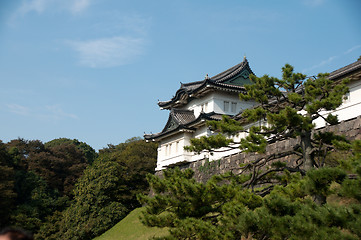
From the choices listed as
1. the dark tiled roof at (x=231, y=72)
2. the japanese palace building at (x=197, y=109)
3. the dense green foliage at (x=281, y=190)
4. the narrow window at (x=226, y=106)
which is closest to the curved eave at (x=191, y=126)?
the japanese palace building at (x=197, y=109)

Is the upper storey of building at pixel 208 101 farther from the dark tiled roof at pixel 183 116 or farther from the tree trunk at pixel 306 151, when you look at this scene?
the tree trunk at pixel 306 151

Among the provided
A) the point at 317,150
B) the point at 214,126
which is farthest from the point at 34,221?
the point at 317,150

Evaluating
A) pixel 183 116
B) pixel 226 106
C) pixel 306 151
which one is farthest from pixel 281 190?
pixel 183 116

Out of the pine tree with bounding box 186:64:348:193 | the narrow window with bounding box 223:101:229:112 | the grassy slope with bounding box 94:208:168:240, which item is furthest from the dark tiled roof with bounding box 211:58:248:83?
the pine tree with bounding box 186:64:348:193

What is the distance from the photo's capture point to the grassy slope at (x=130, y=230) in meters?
20.9

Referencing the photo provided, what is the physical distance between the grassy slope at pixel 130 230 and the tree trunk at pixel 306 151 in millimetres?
11756

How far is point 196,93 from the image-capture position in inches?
1080

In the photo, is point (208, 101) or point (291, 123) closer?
point (291, 123)

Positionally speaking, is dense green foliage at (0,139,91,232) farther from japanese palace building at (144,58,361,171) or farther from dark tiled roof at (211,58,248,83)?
dark tiled roof at (211,58,248,83)

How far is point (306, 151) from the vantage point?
30.3ft

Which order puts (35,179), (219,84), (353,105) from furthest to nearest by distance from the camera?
(35,179), (219,84), (353,105)

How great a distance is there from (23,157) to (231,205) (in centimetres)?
3031

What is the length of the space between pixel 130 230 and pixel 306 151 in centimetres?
1623

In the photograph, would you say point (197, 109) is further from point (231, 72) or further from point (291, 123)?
point (291, 123)
